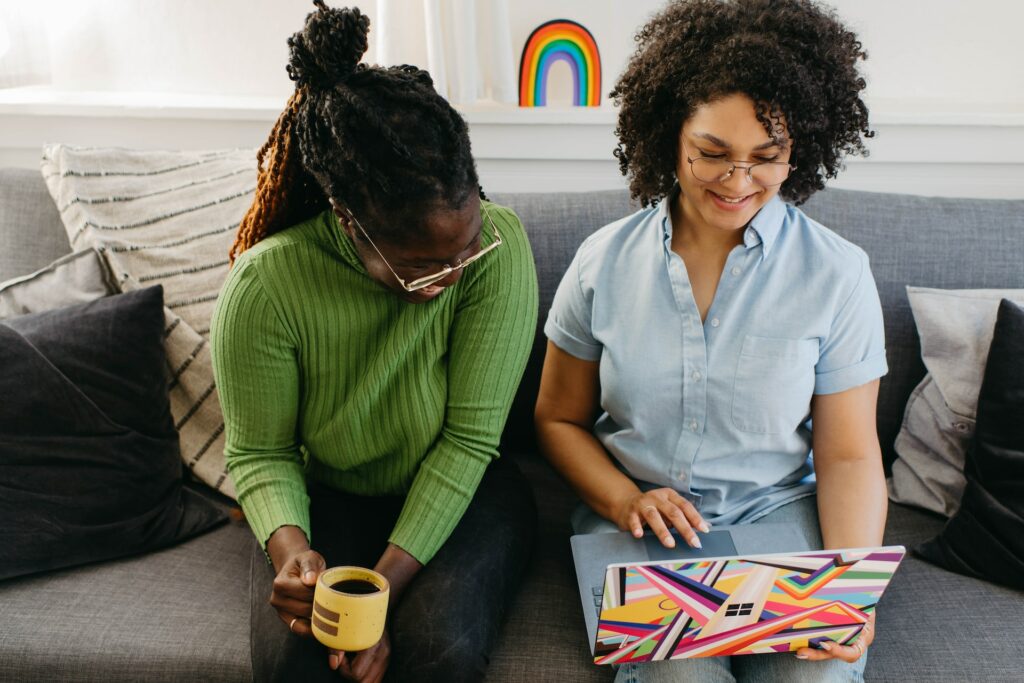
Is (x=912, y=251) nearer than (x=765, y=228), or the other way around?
(x=765, y=228)

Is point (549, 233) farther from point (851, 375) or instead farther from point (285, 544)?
point (285, 544)

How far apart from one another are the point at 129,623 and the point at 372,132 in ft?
2.60

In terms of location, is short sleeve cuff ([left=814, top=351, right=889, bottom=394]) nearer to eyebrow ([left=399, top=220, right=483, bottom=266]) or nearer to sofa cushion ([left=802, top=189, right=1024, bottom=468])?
sofa cushion ([left=802, top=189, right=1024, bottom=468])

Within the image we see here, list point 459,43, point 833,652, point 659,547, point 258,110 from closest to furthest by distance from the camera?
1. point 833,652
2. point 659,547
3. point 459,43
4. point 258,110

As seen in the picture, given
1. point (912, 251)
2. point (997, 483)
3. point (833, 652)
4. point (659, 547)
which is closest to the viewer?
point (833, 652)

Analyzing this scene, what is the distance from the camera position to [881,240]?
157 centimetres

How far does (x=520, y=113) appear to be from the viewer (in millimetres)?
1836

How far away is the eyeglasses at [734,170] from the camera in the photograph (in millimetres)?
1132

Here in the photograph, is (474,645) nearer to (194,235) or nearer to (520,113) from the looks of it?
(194,235)

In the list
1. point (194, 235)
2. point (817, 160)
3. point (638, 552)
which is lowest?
point (638, 552)

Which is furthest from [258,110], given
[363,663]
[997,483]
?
[997,483]

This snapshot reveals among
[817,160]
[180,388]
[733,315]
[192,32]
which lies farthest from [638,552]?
[192,32]

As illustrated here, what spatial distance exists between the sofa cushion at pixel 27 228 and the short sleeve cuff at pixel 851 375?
137cm

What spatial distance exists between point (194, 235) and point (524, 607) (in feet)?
2.91
